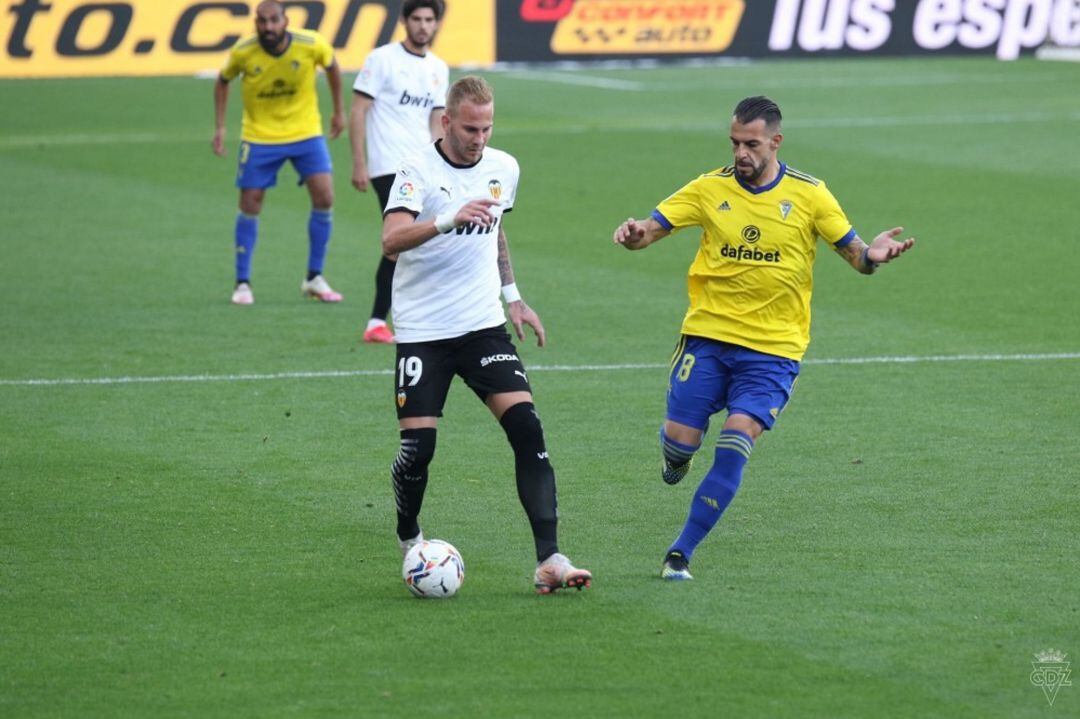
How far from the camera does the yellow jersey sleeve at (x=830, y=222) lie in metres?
7.41

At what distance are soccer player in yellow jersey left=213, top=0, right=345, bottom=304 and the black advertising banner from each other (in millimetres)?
16482

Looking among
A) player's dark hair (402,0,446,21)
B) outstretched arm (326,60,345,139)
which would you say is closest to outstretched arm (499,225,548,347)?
player's dark hair (402,0,446,21)

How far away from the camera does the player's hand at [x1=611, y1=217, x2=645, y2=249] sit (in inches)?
290

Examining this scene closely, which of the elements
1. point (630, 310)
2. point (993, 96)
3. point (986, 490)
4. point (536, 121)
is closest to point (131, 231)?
point (630, 310)

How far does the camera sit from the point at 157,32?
95.1ft

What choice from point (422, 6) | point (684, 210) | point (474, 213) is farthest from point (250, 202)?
point (474, 213)

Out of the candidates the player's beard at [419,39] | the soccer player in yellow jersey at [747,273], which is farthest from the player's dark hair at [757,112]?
the player's beard at [419,39]

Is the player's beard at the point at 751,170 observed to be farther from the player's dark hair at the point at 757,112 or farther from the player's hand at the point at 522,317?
the player's hand at the point at 522,317

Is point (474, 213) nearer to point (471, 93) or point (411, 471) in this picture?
point (471, 93)

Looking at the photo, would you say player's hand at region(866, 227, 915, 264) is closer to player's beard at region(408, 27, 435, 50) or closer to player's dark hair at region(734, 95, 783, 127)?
player's dark hair at region(734, 95, 783, 127)

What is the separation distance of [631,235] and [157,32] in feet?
75.4

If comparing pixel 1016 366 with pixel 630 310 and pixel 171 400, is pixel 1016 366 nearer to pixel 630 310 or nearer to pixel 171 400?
pixel 630 310

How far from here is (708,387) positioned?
7383 millimetres

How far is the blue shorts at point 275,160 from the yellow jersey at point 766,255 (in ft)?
22.5
